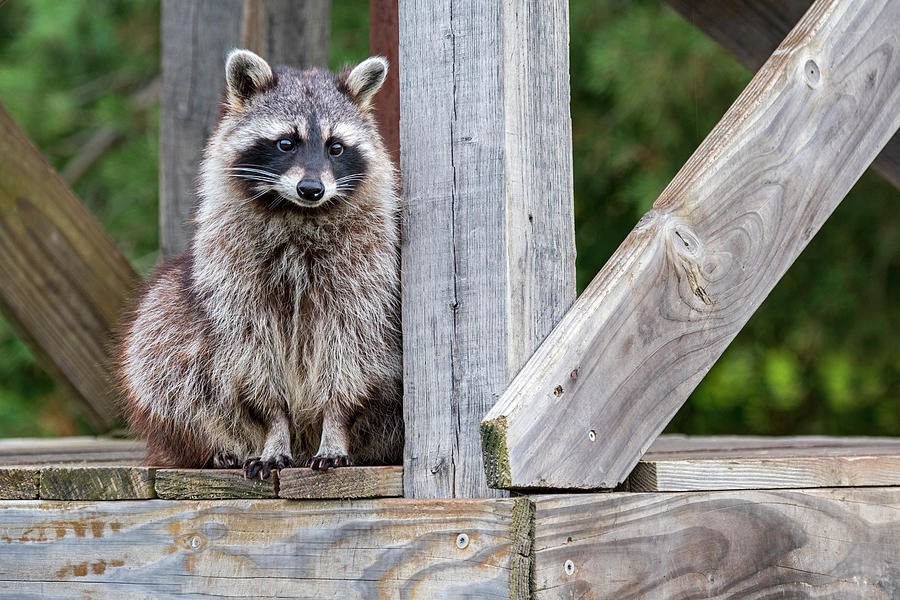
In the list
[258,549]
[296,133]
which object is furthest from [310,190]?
[258,549]

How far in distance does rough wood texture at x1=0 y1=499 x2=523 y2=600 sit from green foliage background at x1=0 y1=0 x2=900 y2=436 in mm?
4962

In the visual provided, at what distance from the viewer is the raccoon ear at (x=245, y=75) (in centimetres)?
373

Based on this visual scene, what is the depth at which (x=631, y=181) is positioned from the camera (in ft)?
27.0

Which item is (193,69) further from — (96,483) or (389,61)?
(96,483)

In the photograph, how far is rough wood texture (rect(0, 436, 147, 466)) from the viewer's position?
4.23 meters

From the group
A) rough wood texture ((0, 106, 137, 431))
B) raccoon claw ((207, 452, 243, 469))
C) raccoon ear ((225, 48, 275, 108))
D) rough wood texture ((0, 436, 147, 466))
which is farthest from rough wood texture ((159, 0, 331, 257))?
raccoon claw ((207, 452, 243, 469))

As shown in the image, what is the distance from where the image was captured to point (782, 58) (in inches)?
120

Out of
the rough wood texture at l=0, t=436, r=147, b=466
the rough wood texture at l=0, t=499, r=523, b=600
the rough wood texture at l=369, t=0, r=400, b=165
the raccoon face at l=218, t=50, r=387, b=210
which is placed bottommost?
the rough wood texture at l=0, t=499, r=523, b=600

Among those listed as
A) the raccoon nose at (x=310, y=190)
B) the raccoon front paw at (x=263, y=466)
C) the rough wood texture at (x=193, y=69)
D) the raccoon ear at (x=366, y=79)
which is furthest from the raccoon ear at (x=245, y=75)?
the raccoon front paw at (x=263, y=466)

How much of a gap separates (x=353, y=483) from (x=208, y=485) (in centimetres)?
48

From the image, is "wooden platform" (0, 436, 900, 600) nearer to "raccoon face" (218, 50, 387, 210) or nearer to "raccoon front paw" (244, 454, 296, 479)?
"raccoon front paw" (244, 454, 296, 479)

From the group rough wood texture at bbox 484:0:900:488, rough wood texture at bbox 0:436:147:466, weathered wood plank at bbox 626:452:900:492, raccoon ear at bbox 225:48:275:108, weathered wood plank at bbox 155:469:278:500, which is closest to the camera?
rough wood texture at bbox 484:0:900:488

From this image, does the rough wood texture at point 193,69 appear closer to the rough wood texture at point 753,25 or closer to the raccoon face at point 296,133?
the raccoon face at point 296,133

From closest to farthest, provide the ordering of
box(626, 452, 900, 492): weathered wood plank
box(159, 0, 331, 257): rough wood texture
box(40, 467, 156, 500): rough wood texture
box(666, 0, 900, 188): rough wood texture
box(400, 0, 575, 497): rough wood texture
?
box(400, 0, 575, 497): rough wood texture
box(626, 452, 900, 492): weathered wood plank
box(40, 467, 156, 500): rough wood texture
box(666, 0, 900, 188): rough wood texture
box(159, 0, 331, 257): rough wood texture
